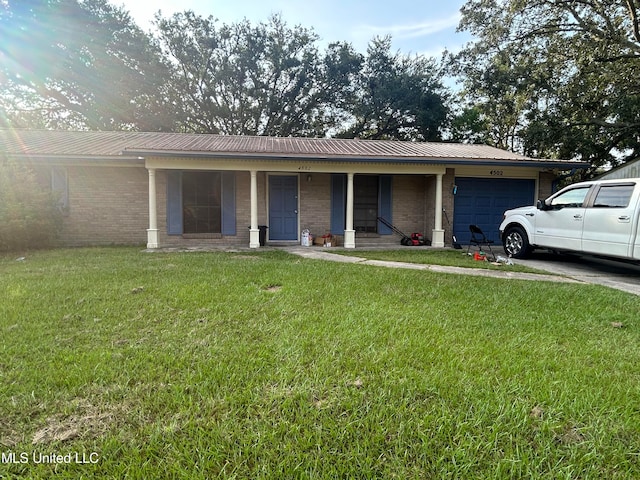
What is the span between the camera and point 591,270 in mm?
7113

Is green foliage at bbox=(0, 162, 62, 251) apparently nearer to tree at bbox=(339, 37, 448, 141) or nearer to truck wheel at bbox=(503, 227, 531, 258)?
truck wheel at bbox=(503, 227, 531, 258)

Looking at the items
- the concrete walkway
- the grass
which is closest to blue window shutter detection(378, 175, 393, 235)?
the concrete walkway

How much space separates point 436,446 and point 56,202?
1095 centimetres

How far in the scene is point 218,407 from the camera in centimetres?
210

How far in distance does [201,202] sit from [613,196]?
32.3 ft

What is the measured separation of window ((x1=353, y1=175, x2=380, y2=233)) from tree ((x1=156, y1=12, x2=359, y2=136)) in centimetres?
1413

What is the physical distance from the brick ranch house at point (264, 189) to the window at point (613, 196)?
3.71m

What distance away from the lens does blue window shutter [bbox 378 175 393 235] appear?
36.9 ft

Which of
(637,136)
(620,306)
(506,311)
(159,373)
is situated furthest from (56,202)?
(637,136)

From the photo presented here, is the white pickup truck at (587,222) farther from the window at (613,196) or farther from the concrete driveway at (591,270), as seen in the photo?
the concrete driveway at (591,270)

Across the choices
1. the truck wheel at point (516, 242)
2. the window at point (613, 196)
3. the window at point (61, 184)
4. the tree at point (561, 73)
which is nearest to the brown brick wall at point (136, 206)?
the window at point (61, 184)

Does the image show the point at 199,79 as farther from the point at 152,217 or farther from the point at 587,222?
the point at 587,222

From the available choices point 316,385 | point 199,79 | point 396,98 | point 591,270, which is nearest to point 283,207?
point 591,270

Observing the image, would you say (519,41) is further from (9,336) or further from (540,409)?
(9,336)
